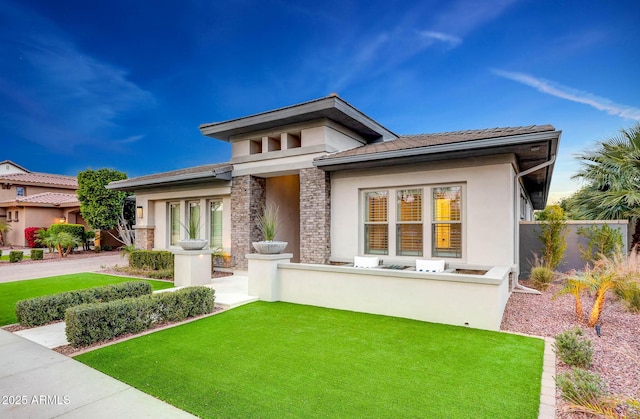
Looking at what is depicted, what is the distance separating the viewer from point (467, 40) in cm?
1375

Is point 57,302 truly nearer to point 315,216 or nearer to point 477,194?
point 315,216

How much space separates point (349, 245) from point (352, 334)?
470cm

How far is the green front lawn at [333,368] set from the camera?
127 inches

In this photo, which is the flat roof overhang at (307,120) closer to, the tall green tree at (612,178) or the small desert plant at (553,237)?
the small desert plant at (553,237)

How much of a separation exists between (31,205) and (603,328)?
32.7 metres

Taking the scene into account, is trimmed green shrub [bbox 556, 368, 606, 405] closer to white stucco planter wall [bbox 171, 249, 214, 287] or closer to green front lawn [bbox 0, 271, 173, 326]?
white stucco planter wall [bbox 171, 249, 214, 287]

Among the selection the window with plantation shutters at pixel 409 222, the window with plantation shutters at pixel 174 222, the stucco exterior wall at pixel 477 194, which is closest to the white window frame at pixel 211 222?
the window with plantation shutters at pixel 174 222

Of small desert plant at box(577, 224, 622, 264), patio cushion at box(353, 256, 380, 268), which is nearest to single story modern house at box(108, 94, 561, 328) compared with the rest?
patio cushion at box(353, 256, 380, 268)

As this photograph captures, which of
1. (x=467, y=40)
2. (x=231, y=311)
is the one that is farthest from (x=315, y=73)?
(x=231, y=311)

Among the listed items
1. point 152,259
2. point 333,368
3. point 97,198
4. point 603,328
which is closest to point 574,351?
point 603,328

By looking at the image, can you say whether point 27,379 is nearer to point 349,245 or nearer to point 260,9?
point 349,245

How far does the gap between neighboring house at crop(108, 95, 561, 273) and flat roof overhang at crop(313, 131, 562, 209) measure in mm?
26

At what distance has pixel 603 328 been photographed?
5648mm

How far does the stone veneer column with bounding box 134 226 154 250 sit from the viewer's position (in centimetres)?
1452
